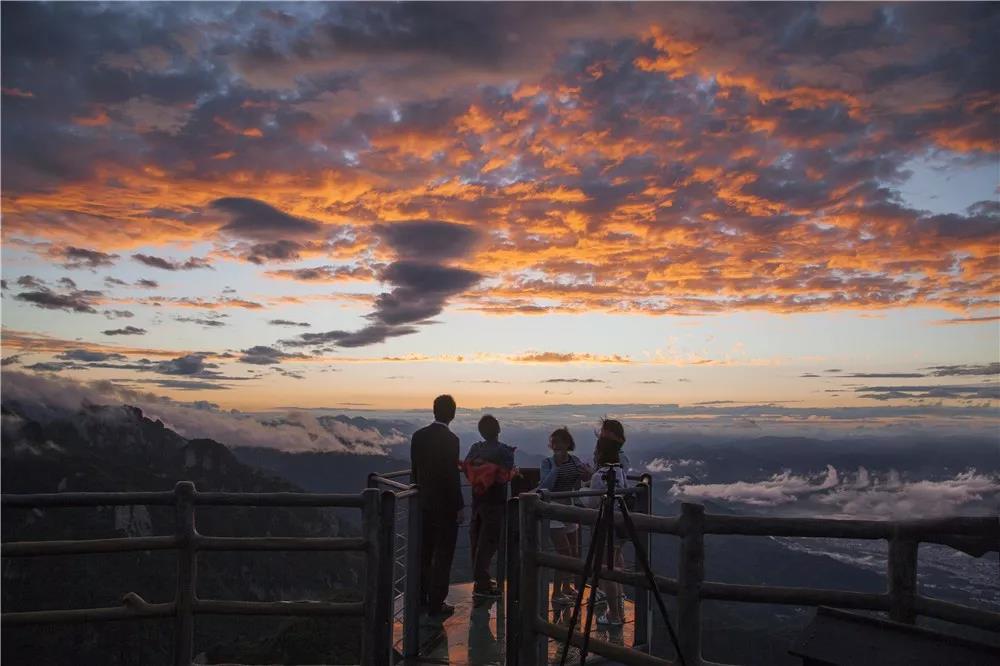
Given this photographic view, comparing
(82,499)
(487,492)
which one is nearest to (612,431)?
(487,492)

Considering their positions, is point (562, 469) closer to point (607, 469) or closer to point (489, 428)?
point (607, 469)

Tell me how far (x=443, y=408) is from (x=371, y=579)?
2726mm

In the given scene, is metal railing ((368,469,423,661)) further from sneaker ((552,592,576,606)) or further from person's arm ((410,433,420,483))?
sneaker ((552,592,576,606))

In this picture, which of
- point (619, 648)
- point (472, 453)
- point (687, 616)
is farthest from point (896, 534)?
point (472, 453)

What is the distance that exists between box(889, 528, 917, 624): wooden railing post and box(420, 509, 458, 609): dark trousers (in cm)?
505

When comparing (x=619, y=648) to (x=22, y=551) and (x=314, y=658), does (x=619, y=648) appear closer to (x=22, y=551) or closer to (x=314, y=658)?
(x=22, y=551)

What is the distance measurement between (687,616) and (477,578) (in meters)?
5.11

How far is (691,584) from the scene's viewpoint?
18.8 feet

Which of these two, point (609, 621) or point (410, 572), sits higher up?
point (410, 572)

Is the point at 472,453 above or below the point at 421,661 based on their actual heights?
above

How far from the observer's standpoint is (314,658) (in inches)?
4365

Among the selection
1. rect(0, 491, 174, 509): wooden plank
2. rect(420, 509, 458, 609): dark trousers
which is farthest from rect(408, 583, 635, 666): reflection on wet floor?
rect(0, 491, 174, 509): wooden plank

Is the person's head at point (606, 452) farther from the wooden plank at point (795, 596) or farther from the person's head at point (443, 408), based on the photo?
the wooden plank at point (795, 596)

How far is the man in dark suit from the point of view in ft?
29.6
